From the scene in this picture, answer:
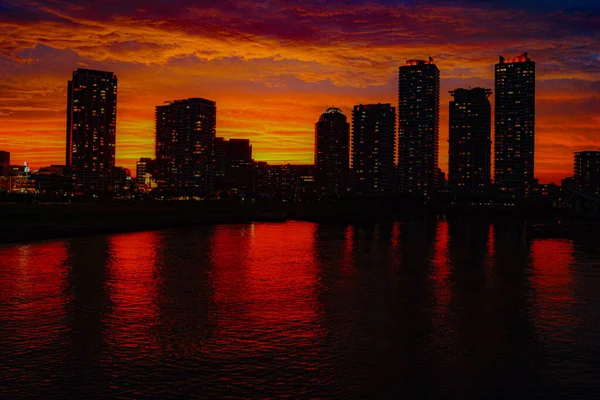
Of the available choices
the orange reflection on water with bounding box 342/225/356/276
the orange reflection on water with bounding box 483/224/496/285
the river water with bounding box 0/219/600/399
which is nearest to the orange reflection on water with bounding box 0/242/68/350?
the river water with bounding box 0/219/600/399

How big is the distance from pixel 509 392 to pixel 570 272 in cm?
3232

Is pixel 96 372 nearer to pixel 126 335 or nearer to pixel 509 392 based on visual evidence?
pixel 126 335

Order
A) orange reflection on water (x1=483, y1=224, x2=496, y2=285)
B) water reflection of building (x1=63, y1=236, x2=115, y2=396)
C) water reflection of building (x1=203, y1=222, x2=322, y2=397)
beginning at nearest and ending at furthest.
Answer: water reflection of building (x1=63, y1=236, x2=115, y2=396)
water reflection of building (x1=203, y1=222, x2=322, y2=397)
orange reflection on water (x1=483, y1=224, x2=496, y2=285)

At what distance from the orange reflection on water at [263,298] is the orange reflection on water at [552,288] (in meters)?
11.4

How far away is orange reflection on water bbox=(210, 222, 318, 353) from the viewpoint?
21.1 meters

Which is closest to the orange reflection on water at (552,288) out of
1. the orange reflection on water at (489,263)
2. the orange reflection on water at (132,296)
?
the orange reflection on water at (489,263)

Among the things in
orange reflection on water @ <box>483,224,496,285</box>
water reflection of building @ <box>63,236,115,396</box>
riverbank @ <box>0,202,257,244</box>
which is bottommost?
water reflection of building @ <box>63,236,115,396</box>

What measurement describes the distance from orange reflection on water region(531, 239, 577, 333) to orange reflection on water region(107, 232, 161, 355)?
17.7m

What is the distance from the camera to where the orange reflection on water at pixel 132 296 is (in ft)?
67.6

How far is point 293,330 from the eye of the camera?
22.2m

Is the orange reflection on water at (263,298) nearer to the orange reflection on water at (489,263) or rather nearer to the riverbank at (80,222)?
the orange reflection on water at (489,263)

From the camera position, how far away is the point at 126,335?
2086 cm

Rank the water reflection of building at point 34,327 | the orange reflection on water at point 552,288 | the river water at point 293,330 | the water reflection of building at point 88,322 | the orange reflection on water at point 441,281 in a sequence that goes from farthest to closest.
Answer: the orange reflection on water at point 441,281 < the orange reflection on water at point 552,288 < the water reflection of building at point 88,322 < the river water at point 293,330 < the water reflection of building at point 34,327

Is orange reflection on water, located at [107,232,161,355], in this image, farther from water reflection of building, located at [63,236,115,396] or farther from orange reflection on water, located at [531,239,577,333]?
orange reflection on water, located at [531,239,577,333]
